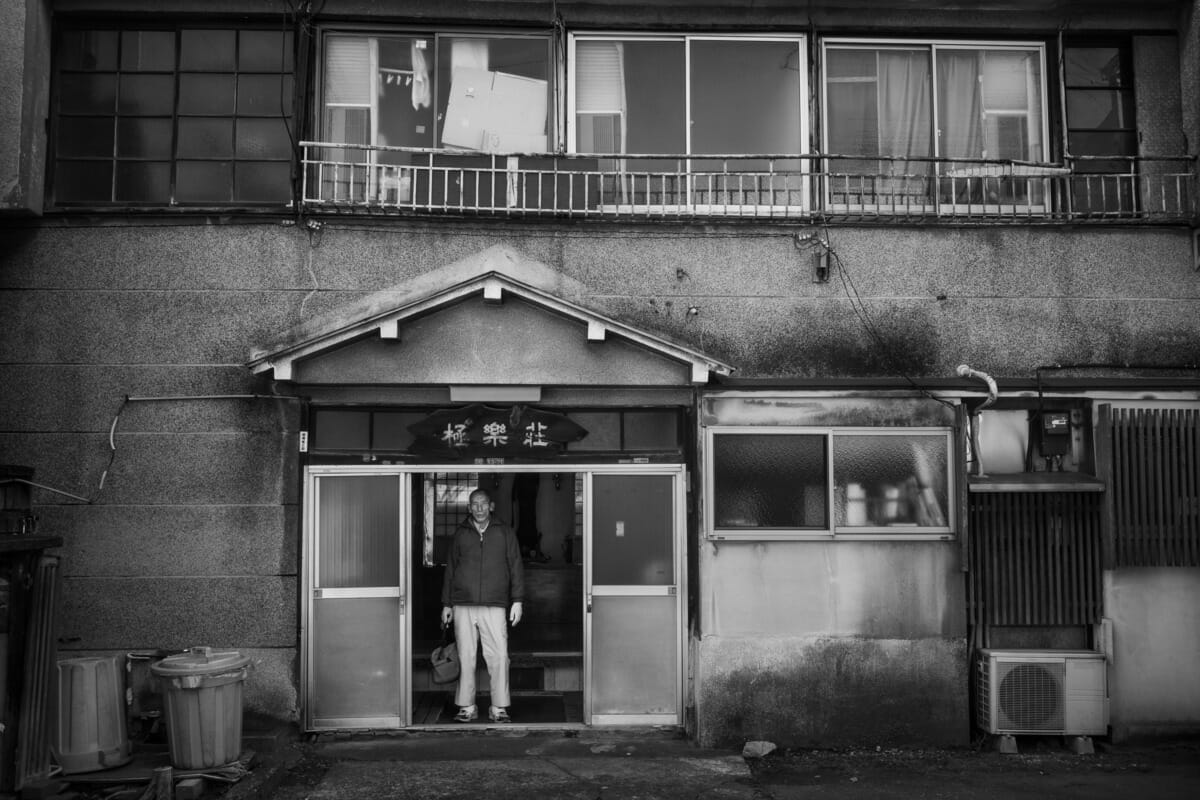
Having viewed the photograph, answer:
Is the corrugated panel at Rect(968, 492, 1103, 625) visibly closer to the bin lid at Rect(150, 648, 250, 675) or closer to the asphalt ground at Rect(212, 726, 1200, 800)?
the asphalt ground at Rect(212, 726, 1200, 800)

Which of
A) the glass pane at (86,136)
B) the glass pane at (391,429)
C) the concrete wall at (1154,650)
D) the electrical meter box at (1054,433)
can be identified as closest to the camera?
the concrete wall at (1154,650)

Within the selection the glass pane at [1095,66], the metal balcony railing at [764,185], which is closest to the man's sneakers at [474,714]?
the metal balcony railing at [764,185]

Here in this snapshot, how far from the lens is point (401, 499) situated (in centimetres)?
941

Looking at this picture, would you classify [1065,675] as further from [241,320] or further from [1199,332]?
[241,320]

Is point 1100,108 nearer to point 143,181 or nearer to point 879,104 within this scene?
point 879,104

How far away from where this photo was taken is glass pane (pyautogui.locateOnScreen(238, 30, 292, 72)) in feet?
32.2

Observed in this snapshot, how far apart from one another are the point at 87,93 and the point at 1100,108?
1022 cm

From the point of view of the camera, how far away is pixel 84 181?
9.71 m

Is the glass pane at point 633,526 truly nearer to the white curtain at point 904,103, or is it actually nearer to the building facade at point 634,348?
the building facade at point 634,348

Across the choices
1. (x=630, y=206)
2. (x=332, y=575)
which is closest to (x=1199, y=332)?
(x=630, y=206)

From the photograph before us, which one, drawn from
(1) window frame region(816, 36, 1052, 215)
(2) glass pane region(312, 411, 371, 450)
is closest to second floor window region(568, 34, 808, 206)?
(1) window frame region(816, 36, 1052, 215)

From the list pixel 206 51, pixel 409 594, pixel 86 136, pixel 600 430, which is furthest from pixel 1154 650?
pixel 86 136

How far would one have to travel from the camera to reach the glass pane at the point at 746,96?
396 inches

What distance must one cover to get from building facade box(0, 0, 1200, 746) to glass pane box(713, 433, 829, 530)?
3 centimetres
